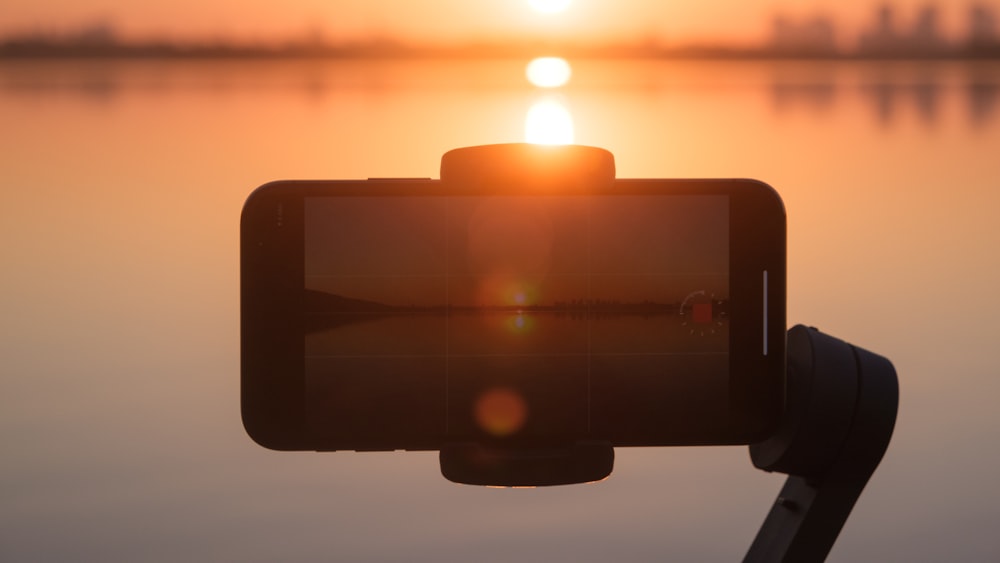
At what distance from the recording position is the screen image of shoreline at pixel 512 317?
4.25ft

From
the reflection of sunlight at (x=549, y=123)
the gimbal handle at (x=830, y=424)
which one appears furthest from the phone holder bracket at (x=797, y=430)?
the reflection of sunlight at (x=549, y=123)

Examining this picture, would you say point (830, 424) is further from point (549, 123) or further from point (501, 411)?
point (549, 123)

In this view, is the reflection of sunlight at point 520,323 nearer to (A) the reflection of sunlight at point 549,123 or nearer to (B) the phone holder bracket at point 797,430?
(B) the phone holder bracket at point 797,430

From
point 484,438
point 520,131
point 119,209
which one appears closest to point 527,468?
point 484,438

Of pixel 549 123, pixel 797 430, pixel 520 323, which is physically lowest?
pixel 797 430

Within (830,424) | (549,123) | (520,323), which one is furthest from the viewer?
(549,123)

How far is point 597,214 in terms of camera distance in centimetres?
133

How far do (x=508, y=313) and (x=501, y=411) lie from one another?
16 centimetres

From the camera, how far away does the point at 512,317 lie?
4.20ft

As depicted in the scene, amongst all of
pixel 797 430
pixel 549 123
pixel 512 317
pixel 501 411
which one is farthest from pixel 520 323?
pixel 549 123

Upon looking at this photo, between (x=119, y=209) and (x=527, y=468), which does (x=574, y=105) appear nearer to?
(x=119, y=209)

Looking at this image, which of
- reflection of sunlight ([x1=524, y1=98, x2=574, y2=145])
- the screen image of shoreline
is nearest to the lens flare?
the screen image of shoreline

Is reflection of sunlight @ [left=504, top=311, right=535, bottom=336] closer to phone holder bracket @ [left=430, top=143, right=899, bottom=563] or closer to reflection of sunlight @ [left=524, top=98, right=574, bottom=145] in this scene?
phone holder bracket @ [left=430, top=143, right=899, bottom=563]

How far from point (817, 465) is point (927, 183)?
4.69 m
